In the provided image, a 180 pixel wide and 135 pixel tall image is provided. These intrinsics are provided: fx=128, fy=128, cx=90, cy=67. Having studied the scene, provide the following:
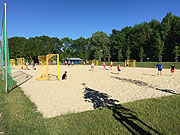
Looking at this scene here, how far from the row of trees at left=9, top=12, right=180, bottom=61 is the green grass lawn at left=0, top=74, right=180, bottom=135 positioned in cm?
4166

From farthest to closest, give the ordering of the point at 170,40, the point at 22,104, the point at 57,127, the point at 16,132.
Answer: the point at 170,40, the point at 22,104, the point at 57,127, the point at 16,132

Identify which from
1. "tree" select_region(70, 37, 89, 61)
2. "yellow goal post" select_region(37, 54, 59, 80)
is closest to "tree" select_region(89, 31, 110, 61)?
"tree" select_region(70, 37, 89, 61)

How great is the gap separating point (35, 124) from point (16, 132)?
18.3 inches

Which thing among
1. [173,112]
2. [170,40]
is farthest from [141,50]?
[173,112]

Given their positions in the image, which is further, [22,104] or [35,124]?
[22,104]

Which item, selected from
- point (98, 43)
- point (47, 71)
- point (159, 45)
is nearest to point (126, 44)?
point (98, 43)

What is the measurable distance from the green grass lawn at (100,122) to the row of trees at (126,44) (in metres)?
41.7

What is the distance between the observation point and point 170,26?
158ft

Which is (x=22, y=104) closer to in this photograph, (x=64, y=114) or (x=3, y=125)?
(x=3, y=125)

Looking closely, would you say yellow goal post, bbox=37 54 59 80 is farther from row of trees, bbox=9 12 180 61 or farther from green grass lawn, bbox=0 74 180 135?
row of trees, bbox=9 12 180 61

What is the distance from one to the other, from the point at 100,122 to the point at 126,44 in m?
68.5

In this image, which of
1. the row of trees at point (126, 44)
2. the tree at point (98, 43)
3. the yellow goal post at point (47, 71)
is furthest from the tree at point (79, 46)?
the yellow goal post at point (47, 71)

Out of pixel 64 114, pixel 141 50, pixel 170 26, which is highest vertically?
pixel 170 26

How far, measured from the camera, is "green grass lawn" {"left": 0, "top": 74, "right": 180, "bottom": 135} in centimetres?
305
